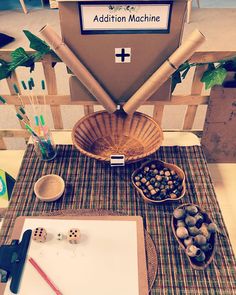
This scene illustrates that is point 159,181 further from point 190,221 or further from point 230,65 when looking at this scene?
point 230,65

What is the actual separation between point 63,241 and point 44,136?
42cm

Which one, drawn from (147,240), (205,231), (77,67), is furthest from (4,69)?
(205,231)

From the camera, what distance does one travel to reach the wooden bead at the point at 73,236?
3.23 feet

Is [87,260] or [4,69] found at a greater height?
[4,69]

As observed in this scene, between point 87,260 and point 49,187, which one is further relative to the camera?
point 49,187

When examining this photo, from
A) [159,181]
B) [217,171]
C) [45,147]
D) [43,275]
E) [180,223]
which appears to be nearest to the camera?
[43,275]

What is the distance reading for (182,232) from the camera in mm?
997

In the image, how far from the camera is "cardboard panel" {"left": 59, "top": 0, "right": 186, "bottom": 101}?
3.59ft

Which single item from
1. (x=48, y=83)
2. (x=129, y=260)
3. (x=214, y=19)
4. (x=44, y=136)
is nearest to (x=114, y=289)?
(x=129, y=260)

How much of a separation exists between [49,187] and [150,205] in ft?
1.23

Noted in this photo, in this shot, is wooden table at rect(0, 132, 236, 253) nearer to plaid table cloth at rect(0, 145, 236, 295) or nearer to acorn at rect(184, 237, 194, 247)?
plaid table cloth at rect(0, 145, 236, 295)

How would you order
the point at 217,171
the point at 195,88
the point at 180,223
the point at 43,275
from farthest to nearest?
the point at 217,171 → the point at 195,88 → the point at 180,223 → the point at 43,275

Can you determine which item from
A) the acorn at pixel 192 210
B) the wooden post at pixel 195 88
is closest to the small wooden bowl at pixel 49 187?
the acorn at pixel 192 210

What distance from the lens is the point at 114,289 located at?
906mm
